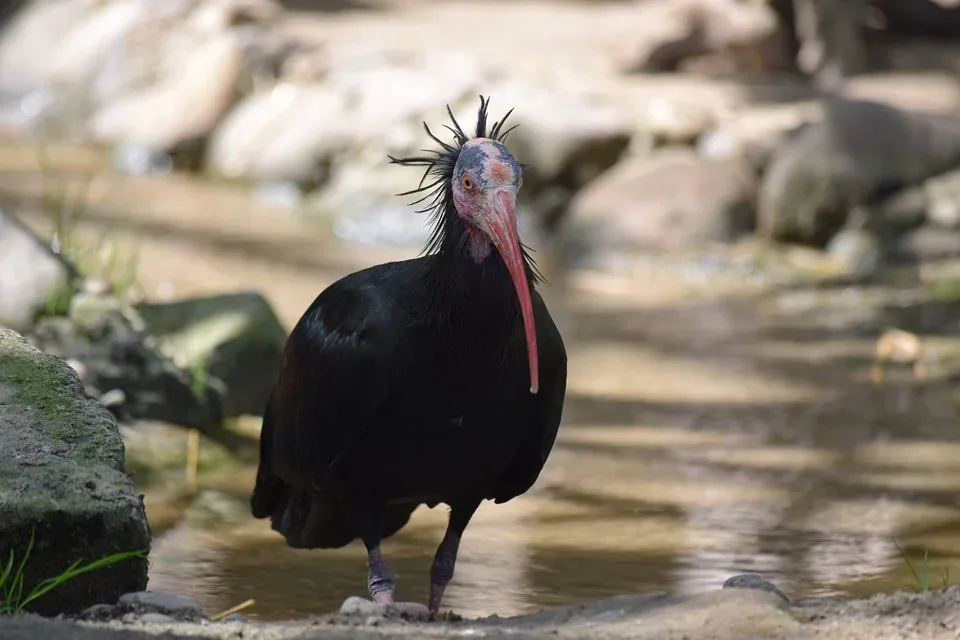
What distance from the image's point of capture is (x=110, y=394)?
7.01 metres

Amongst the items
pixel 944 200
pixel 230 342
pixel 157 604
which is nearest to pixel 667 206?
pixel 944 200

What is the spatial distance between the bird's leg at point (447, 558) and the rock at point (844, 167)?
792cm

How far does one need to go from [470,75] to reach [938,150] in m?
4.54

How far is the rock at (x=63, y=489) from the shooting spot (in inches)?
157

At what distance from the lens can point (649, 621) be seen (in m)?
4.18

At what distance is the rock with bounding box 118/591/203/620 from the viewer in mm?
4105

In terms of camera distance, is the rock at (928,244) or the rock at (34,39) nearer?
the rock at (928,244)

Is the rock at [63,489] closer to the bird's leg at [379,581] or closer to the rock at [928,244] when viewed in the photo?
the bird's leg at [379,581]

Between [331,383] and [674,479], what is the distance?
2.98 meters

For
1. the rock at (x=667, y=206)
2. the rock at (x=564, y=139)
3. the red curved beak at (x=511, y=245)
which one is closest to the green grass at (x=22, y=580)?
the red curved beak at (x=511, y=245)

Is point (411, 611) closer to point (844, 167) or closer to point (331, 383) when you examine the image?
point (331, 383)

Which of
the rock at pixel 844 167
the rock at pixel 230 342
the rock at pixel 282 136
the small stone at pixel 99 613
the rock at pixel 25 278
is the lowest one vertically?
the small stone at pixel 99 613

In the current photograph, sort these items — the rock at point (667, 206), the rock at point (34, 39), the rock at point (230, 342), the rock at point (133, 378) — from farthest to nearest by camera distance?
the rock at point (34, 39) → the rock at point (667, 206) → the rock at point (230, 342) → the rock at point (133, 378)

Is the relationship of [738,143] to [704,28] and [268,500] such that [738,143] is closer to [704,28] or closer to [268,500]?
[704,28]
